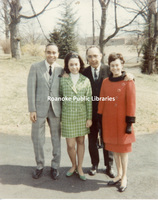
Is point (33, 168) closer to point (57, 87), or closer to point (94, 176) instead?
point (94, 176)

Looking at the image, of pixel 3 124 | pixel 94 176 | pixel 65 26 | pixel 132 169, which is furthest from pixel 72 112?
pixel 65 26

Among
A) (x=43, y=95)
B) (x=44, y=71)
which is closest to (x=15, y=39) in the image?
(x=44, y=71)

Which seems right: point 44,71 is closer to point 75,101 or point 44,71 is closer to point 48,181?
point 75,101

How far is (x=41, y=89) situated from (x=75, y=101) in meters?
0.49

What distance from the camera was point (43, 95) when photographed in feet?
9.20

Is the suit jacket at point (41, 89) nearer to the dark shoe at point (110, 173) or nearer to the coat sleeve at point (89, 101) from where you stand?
the coat sleeve at point (89, 101)

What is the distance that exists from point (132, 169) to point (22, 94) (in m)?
5.10

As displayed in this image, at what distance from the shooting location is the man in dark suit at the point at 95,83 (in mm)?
2832

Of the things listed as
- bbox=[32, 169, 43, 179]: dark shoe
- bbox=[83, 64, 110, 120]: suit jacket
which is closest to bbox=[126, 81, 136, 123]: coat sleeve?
bbox=[83, 64, 110, 120]: suit jacket

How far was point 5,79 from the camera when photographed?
27.0ft

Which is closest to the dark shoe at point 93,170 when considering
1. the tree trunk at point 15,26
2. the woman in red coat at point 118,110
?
the woman in red coat at point 118,110

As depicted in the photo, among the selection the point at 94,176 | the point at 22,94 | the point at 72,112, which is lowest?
the point at 94,176

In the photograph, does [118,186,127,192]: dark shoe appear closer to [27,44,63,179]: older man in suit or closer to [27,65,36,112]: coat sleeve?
[27,44,63,179]: older man in suit

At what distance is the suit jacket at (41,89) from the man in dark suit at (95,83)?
0.49 m
